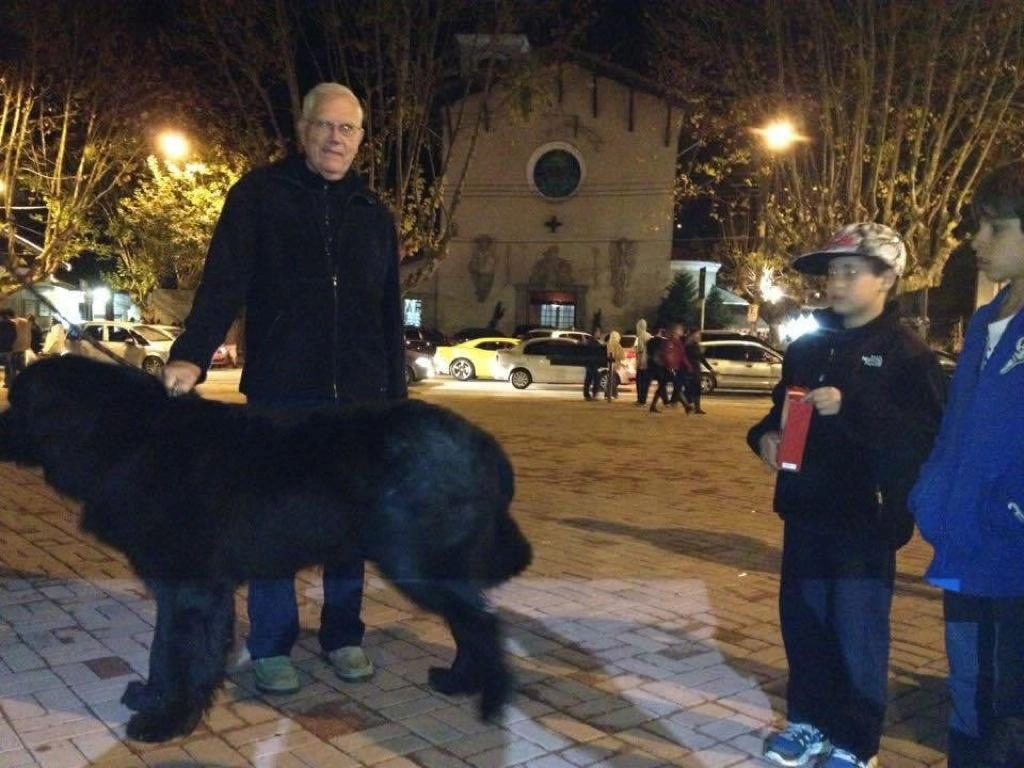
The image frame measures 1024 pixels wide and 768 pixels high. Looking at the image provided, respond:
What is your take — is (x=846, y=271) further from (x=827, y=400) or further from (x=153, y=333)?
(x=153, y=333)

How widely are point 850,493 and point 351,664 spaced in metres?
2.07

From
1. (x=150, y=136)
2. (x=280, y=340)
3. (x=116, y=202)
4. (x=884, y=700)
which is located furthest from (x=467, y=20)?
(x=116, y=202)

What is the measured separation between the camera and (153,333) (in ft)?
85.5

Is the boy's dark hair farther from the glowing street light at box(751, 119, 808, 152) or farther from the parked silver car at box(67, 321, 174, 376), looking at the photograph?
the parked silver car at box(67, 321, 174, 376)

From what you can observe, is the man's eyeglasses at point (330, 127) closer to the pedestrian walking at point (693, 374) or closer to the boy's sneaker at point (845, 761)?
the boy's sneaker at point (845, 761)

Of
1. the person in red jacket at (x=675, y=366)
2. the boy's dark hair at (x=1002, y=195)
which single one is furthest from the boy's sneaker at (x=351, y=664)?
the person in red jacket at (x=675, y=366)

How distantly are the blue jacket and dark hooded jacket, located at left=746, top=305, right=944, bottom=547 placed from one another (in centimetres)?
41

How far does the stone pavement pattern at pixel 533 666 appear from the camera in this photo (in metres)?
3.13

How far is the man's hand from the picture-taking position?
3.10m

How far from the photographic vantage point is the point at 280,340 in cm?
357

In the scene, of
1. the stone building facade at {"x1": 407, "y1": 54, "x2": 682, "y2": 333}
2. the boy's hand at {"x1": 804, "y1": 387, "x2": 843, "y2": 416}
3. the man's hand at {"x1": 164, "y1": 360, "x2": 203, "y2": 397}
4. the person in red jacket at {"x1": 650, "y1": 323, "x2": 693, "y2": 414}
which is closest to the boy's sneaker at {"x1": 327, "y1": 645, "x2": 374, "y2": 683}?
the man's hand at {"x1": 164, "y1": 360, "x2": 203, "y2": 397}

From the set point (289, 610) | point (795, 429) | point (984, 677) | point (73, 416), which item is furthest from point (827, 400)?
point (73, 416)

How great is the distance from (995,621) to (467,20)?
16910 millimetres

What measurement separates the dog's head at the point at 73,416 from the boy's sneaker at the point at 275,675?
1.07 metres
